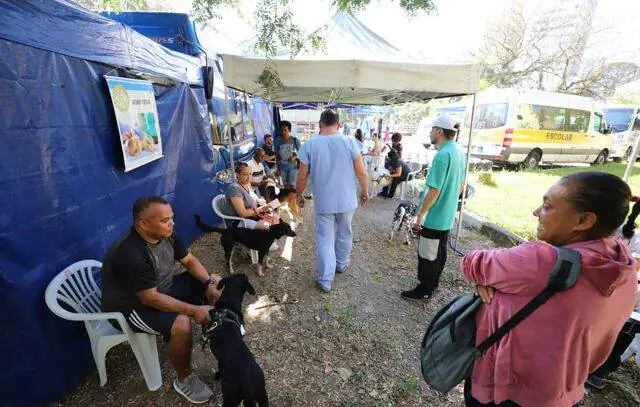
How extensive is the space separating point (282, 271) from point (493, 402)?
280cm

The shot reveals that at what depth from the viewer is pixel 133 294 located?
1.93m

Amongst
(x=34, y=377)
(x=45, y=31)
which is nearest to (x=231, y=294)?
(x=34, y=377)

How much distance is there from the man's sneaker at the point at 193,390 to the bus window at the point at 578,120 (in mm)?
14012

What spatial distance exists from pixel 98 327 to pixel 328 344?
167 centimetres

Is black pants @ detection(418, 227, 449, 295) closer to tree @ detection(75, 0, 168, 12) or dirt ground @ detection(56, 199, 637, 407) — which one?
dirt ground @ detection(56, 199, 637, 407)

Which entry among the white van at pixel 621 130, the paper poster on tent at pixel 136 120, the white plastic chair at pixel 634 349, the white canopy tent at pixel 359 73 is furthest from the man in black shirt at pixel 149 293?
the white van at pixel 621 130

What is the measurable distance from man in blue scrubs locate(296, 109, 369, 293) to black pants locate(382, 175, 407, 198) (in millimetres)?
3963

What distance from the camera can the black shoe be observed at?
225 centimetres

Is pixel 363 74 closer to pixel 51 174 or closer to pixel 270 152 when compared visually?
pixel 51 174

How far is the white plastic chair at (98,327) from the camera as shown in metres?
1.95

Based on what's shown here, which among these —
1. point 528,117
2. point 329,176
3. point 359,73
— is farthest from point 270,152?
point 528,117

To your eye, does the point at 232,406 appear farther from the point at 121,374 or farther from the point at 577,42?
the point at 577,42

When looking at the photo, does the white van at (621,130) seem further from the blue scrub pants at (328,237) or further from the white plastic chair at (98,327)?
the white plastic chair at (98,327)

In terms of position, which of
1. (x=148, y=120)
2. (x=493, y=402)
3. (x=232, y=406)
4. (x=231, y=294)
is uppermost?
(x=148, y=120)
